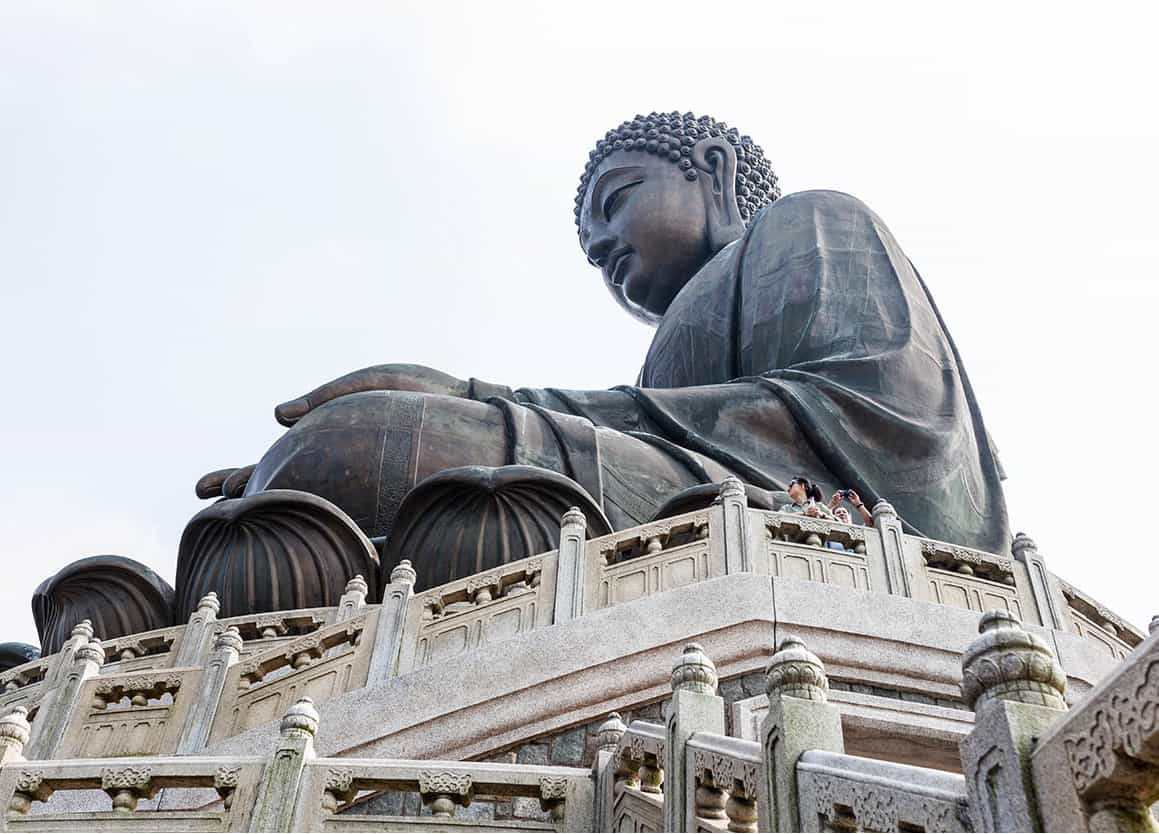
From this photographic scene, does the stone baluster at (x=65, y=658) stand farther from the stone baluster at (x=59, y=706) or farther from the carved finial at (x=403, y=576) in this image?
the carved finial at (x=403, y=576)

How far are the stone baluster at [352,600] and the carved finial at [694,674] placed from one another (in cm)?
374

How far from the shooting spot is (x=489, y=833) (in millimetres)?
4363

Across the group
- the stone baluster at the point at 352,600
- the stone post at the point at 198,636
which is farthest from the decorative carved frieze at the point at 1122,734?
the stone post at the point at 198,636

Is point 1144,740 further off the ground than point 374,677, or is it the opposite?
point 374,677

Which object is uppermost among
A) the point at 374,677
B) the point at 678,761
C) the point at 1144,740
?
the point at 374,677

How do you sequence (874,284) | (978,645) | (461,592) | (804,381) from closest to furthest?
1. (978,645)
2. (461,592)
3. (804,381)
4. (874,284)

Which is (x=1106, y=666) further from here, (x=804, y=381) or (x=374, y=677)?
(x=804, y=381)

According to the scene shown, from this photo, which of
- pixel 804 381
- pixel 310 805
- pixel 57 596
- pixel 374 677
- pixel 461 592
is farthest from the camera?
pixel 804 381

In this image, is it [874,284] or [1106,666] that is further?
[874,284]

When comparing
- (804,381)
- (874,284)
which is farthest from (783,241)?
(804,381)

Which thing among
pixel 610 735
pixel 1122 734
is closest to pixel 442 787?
pixel 610 735

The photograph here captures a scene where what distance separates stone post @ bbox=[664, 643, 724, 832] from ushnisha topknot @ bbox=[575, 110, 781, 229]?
13097 mm

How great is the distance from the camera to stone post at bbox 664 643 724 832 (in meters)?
3.72

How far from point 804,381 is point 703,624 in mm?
6361
